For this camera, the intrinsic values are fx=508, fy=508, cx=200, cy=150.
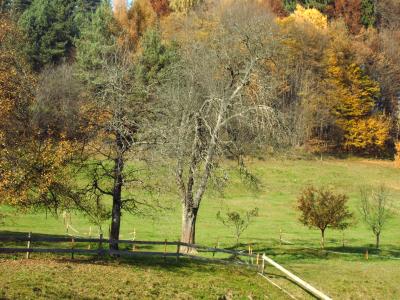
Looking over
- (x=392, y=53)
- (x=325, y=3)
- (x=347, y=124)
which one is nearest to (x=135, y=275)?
(x=347, y=124)

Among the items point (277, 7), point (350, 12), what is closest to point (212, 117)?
point (277, 7)

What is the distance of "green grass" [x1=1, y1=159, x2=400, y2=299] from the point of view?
88.4 feet

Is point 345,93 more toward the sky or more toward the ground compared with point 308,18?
more toward the ground

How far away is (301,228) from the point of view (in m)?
46.5

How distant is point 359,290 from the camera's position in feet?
82.3

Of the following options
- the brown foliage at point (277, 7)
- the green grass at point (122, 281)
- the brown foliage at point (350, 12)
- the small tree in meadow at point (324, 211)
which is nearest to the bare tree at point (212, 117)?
the green grass at point (122, 281)

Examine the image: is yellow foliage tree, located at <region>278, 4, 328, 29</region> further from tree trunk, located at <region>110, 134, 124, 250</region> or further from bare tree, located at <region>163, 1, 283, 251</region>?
tree trunk, located at <region>110, 134, 124, 250</region>

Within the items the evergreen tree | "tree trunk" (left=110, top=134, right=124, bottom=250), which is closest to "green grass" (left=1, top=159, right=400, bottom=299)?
"tree trunk" (left=110, top=134, right=124, bottom=250)

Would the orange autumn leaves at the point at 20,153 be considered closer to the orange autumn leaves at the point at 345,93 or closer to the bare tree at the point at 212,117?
the bare tree at the point at 212,117

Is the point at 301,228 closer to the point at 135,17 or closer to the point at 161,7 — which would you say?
the point at 135,17

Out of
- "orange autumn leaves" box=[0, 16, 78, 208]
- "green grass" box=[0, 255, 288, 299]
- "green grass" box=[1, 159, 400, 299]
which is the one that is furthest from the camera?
"green grass" box=[1, 159, 400, 299]

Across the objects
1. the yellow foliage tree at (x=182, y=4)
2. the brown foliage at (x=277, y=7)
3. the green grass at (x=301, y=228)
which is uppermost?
the brown foliage at (x=277, y=7)

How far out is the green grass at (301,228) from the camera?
88.4 ft

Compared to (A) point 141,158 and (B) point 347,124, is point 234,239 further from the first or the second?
(B) point 347,124
